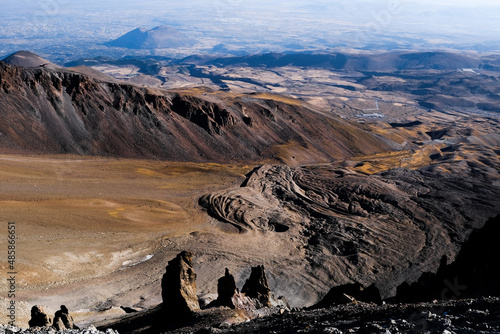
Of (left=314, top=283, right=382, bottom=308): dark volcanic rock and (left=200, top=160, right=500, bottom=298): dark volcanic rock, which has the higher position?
(left=314, top=283, right=382, bottom=308): dark volcanic rock

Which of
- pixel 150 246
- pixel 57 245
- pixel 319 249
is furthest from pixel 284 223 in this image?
pixel 57 245

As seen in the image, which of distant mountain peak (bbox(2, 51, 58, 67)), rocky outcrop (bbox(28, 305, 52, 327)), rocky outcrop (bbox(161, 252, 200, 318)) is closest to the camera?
rocky outcrop (bbox(28, 305, 52, 327))

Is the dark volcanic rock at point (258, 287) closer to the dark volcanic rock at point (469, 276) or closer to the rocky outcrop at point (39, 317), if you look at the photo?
the dark volcanic rock at point (469, 276)

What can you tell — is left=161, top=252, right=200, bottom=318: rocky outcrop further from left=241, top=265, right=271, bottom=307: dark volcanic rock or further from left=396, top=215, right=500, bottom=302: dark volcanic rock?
left=396, top=215, right=500, bottom=302: dark volcanic rock

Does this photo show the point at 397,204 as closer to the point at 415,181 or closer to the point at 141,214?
the point at 415,181

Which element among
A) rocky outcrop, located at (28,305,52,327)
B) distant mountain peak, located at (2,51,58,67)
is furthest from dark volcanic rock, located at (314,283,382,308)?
distant mountain peak, located at (2,51,58,67)

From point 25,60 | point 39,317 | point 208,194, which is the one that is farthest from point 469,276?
point 25,60
